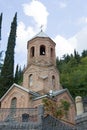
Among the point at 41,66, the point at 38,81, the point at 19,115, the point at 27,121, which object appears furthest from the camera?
the point at 41,66

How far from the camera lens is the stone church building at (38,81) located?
31328 mm

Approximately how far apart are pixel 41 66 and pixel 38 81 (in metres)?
2.10

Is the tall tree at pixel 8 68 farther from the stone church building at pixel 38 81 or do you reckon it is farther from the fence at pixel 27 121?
the fence at pixel 27 121

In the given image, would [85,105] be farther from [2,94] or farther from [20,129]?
[2,94]

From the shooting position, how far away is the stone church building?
31.3 metres

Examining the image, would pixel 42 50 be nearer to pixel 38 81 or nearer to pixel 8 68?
pixel 38 81

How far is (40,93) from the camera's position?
106ft

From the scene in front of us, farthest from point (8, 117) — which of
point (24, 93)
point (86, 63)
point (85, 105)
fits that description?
point (86, 63)

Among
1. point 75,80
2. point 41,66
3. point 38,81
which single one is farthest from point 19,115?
point 75,80

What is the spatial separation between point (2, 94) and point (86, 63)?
2603 cm

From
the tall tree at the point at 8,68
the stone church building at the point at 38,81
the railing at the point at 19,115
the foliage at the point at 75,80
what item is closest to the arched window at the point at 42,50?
the stone church building at the point at 38,81

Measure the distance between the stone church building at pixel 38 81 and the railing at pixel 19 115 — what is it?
50.9ft

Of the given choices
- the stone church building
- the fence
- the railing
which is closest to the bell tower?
the stone church building

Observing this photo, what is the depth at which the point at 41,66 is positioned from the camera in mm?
34250
